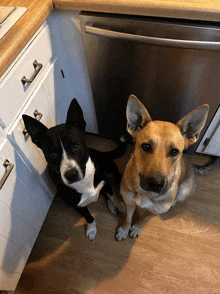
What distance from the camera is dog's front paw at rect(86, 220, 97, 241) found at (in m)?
1.56

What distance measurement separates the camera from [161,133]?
95 cm

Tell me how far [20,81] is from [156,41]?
776mm

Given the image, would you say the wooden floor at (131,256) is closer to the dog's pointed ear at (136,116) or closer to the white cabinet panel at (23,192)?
the white cabinet panel at (23,192)

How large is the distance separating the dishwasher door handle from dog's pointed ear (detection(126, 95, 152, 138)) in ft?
1.30

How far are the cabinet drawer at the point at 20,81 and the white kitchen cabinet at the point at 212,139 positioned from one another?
1274mm

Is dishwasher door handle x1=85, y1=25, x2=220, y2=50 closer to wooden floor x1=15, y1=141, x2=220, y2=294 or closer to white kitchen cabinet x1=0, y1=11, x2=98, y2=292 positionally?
white kitchen cabinet x1=0, y1=11, x2=98, y2=292

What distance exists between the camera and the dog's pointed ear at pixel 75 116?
108 cm

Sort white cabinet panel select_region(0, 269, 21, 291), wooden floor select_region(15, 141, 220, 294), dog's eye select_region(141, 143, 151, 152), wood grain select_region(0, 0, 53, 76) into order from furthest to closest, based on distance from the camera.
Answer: wooden floor select_region(15, 141, 220, 294), white cabinet panel select_region(0, 269, 21, 291), dog's eye select_region(141, 143, 151, 152), wood grain select_region(0, 0, 53, 76)

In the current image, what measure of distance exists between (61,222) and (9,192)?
0.73 metres

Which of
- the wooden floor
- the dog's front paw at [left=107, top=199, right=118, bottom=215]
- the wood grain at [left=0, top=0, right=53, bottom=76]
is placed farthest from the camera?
the dog's front paw at [left=107, top=199, right=118, bottom=215]

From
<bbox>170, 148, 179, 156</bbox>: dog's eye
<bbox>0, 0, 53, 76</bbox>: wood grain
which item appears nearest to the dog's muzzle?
<bbox>170, 148, 179, 156</bbox>: dog's eye

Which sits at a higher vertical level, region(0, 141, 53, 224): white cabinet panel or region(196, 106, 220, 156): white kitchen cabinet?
region(196, 106, 220, 156): white kitchen cabinet

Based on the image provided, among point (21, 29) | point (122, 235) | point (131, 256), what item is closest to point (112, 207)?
point (122, 235)

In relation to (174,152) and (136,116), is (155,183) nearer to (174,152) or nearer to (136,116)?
(174,152)
